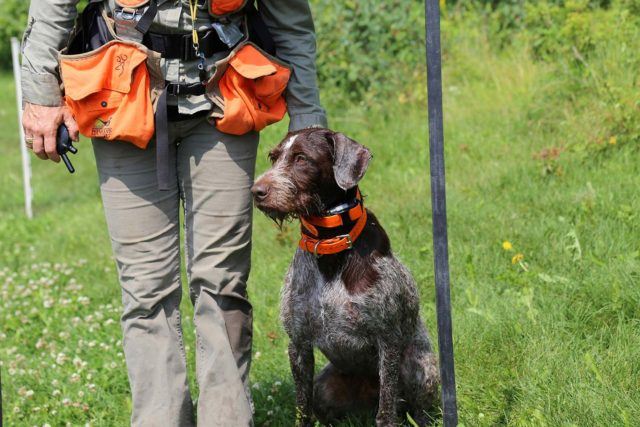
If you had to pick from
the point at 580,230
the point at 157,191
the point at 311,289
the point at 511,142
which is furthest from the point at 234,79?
the point at 511,142

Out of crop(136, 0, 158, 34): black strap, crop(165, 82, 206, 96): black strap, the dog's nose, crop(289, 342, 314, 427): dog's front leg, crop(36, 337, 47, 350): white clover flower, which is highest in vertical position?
crop(136, 0, 158, 34): black strap

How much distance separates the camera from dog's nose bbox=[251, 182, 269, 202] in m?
3.74

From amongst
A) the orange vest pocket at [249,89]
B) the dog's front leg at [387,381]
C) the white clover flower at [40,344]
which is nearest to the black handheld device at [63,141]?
the orange vest pocket at [249,89]

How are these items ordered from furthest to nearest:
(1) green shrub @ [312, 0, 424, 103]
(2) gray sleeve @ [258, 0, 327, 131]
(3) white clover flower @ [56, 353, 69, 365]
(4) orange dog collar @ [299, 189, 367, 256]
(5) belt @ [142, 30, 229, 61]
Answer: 1. (1) green shrub @ [312, 0, 424, 103]
2. (3) white clover flower @ [56, 353, 69, 365]
3. (2) gray sleeve @ [258, 0, 327, 131]
4. (4) orange dog collar @ [299, 189, 367, 256]
5. (5) belt @ [142, 30, 229, 61]

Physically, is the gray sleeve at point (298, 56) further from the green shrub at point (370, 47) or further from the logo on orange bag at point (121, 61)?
the green shrub at point (370, 47)

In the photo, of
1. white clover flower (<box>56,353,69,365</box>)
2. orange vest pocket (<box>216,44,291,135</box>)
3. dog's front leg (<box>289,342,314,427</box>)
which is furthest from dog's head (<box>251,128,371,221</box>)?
white clover flower (<box>56,353,69,365</box>)

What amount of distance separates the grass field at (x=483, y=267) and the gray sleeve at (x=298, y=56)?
1.50 metres

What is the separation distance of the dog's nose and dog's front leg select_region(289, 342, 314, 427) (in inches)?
30.8

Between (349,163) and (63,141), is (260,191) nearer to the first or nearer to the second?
(349,163)

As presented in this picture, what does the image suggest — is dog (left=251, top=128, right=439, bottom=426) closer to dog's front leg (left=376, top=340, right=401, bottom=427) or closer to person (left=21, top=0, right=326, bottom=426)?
dog's front leg (left=376, top=340, right=401, bottom=427)

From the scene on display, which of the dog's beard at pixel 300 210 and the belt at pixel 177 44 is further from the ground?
the belt at pixel 177 44

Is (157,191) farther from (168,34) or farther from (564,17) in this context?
(564,17)

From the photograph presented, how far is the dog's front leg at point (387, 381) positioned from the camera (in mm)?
3994

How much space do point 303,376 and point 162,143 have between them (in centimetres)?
128
